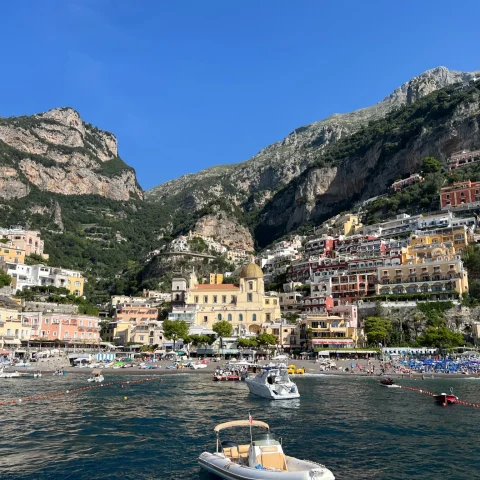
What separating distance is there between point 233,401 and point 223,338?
48289mm

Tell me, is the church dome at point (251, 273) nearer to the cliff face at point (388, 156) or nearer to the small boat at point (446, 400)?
the small boat at point (446, 400)

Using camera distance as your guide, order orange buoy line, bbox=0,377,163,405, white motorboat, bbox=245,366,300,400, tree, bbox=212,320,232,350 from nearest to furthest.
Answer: orange buoy line, bbox=0,377,163,405 < white motorboat, bbox=245,366,300,400 < tree, bbox=212,320,232,350

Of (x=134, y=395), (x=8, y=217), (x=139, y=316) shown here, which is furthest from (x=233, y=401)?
(x=8, y=217)

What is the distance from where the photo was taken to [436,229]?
4247 inches

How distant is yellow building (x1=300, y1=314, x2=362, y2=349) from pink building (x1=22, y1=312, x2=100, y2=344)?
131 ft

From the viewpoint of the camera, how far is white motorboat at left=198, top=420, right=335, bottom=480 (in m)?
18.1

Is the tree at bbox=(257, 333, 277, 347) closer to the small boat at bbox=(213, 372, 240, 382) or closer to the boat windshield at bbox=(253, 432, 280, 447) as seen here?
the small boat at bbox=(213, 372, 240, 382)

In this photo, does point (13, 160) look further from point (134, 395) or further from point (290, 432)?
point (290, 432)

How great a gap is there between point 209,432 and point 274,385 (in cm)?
1654

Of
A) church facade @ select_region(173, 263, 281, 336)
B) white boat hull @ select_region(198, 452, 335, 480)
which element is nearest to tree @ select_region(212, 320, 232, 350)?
church facade @ select_region(173, 263, 281, 336)

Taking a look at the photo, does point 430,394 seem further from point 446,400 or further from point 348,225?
point 348,225

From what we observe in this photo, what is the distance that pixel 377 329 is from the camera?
3209 inches

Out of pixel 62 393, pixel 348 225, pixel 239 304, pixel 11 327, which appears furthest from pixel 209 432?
pixel 348 225

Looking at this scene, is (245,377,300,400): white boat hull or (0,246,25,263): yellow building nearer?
(245,377,300,400): white boat hull
